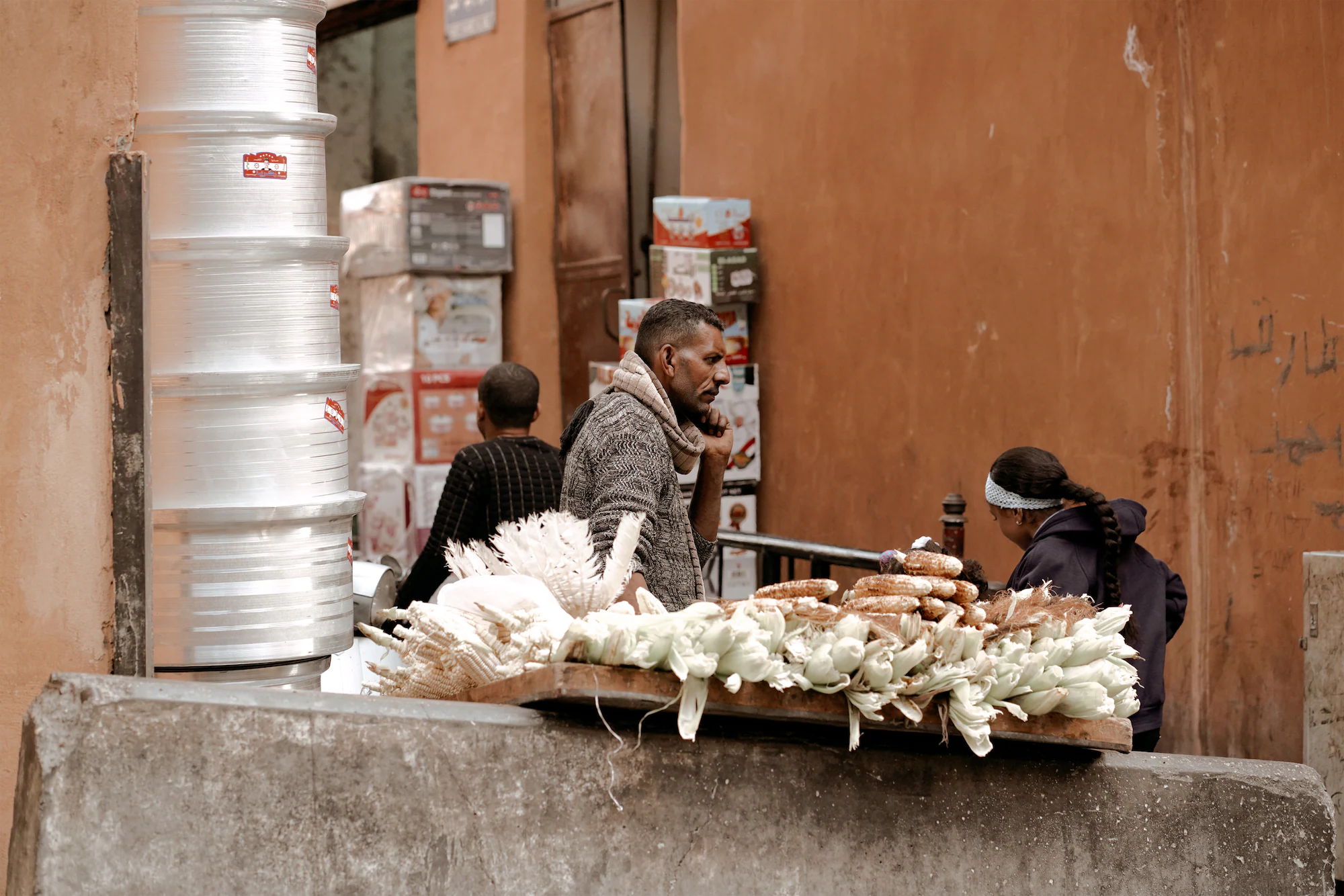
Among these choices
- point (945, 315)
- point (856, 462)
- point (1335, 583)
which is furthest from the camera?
point (856, 462)

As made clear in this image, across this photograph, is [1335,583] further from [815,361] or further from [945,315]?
[815,361]

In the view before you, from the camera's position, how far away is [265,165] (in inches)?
128

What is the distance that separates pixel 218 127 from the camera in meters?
3.21

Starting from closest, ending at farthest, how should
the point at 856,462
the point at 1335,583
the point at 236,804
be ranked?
the point at 236,804 → the point at 1335,583 → the point at 856,462

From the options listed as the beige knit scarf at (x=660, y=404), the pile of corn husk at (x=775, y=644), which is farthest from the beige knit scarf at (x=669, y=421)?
the pile of corn husk at (x=775, y=644)

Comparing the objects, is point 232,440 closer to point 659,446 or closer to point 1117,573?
point 659,446

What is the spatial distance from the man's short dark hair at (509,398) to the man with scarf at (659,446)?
A: 4.78 feet

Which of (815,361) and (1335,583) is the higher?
(815,361)

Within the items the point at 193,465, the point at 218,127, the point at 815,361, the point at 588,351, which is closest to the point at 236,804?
the point at 193,465

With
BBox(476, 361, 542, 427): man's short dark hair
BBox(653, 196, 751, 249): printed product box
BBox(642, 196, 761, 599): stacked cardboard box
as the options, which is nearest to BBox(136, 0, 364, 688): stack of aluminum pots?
BBox(476, 361, 542, 427): man's short dark hair

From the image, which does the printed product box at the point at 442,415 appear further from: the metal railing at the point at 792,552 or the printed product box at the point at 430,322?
the metal railing at the point at 792,552

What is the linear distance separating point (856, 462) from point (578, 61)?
12.5ft

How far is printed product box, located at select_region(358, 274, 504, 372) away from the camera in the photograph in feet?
32.7

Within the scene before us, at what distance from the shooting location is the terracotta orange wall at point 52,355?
A: 9.46 feet
